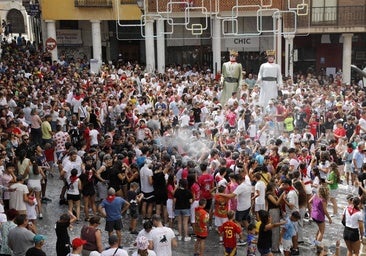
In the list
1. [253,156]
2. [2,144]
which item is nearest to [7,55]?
[2,144]

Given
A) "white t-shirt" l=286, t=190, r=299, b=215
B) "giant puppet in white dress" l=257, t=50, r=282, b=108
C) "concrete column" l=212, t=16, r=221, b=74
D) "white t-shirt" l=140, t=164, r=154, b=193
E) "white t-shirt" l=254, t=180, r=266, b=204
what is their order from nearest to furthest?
"white t-shirt" l=286, t=190, r=299, b=215 → "white t-shirt" l=254, t=180, r=266, b=204 → "white t-shirt" l=140, t=164, r=154, b=193 → "giant puppet in white dress" l=257, t=50, r=282, b=108 → "concrete column" l=212, t=16, r=221, b=74

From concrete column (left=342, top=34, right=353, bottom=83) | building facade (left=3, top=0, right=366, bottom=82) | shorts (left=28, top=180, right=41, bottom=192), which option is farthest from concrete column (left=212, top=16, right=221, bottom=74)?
shorts (left=28, top=180, right=41, bottom=192)

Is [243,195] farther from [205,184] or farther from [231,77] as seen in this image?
[231,77]

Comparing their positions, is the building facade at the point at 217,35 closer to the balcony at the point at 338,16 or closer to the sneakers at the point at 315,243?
the balcony at the point at 338,16

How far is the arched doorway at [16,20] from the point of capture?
58219 millimetres

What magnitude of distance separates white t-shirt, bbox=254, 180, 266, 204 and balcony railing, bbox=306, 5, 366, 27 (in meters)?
22.5

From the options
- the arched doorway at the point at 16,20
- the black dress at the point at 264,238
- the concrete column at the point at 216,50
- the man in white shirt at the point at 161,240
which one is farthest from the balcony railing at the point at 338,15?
the arched doorway at the point at 16,20

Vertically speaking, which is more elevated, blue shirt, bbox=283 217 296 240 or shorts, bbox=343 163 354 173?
shorts, bbox=343 163 354 173

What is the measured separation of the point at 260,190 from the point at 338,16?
901 inches

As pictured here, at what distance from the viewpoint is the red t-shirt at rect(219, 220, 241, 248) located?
1084 centimetres

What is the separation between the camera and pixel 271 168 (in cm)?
1385

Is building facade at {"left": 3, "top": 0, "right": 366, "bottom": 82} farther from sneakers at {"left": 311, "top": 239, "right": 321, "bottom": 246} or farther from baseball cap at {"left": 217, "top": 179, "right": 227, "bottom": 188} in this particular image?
sneakers at {"left": 311, "top": 239, "right": 321, "bottom": 246}

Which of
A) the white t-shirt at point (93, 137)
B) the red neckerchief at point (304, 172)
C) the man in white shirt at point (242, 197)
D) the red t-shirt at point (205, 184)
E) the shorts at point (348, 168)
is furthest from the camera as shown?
the white t-shirt at point (93, 137)

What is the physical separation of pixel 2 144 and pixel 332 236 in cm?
802
